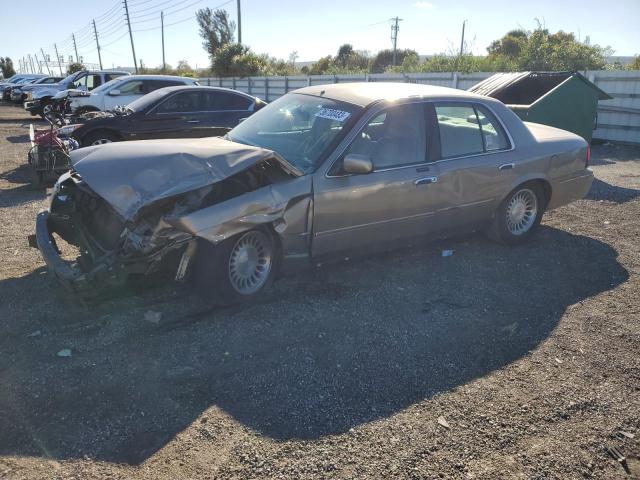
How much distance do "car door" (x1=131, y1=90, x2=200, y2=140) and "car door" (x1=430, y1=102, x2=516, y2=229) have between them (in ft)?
21.3

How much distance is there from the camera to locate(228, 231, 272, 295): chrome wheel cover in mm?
4078

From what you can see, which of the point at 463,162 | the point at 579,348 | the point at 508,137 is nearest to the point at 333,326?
the point at 579,348

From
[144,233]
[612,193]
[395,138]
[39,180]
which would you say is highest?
[395,138]

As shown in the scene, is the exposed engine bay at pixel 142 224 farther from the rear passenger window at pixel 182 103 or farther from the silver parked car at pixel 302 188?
the rear passenger window at pixel 182 103

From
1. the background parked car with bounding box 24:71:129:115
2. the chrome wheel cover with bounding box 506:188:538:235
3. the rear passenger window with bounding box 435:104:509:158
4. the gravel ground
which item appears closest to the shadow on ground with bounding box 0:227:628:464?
the gravel ground

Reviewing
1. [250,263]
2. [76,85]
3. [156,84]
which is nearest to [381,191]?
[250,263]

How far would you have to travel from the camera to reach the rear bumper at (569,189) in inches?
235

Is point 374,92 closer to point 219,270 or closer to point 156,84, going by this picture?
point 219,270

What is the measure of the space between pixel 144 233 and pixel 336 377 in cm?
169

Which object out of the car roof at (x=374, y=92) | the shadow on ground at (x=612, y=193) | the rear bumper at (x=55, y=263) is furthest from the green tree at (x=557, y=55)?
the rear bumper at (x=55, y=263)

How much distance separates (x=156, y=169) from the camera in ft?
12.3

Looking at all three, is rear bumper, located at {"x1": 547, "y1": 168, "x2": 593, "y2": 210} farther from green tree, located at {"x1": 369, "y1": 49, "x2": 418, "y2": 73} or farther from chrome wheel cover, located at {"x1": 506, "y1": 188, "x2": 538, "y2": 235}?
green tree, located at {"x1": 369, "y1": 49, "x2": 418, "y2": 73}

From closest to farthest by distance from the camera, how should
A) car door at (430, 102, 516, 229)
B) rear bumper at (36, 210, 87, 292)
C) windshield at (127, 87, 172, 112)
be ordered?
rear bumper at (36, 210, 87, 292), car door at (430, 102, 516, 229), windshield at (127, 87, 172, 112)

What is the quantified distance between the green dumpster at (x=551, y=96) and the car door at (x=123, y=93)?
8.75 meters
